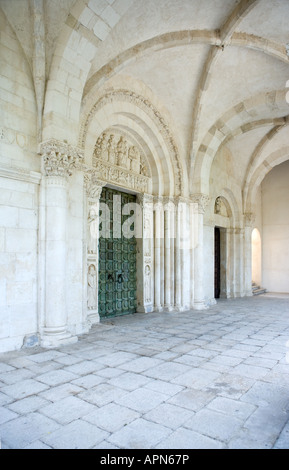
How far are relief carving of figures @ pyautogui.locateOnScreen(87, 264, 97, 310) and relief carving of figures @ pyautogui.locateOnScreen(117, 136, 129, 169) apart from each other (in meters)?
2.64

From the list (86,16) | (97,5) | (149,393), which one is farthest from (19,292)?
(97,5)

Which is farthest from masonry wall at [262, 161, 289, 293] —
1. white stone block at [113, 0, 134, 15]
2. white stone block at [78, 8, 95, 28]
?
white stone block at [78, 8, 95, 28]

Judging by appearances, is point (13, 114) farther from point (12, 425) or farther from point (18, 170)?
point (12, 425)

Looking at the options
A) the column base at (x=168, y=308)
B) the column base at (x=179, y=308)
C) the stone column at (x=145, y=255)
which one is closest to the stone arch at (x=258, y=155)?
the stone column at (x=145, y=255)

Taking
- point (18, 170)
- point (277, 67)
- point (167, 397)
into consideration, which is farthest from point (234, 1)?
point (167, 397)

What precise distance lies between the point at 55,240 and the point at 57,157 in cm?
127

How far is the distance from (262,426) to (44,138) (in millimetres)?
4641

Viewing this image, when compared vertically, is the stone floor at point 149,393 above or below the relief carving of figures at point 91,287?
below

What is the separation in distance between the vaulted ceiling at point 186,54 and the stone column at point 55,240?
34.2 inches

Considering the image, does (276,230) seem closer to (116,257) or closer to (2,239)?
(116,257)

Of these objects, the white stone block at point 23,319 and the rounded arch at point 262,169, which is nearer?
the white stone block at point 23,319

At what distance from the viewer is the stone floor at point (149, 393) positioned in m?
2.35
